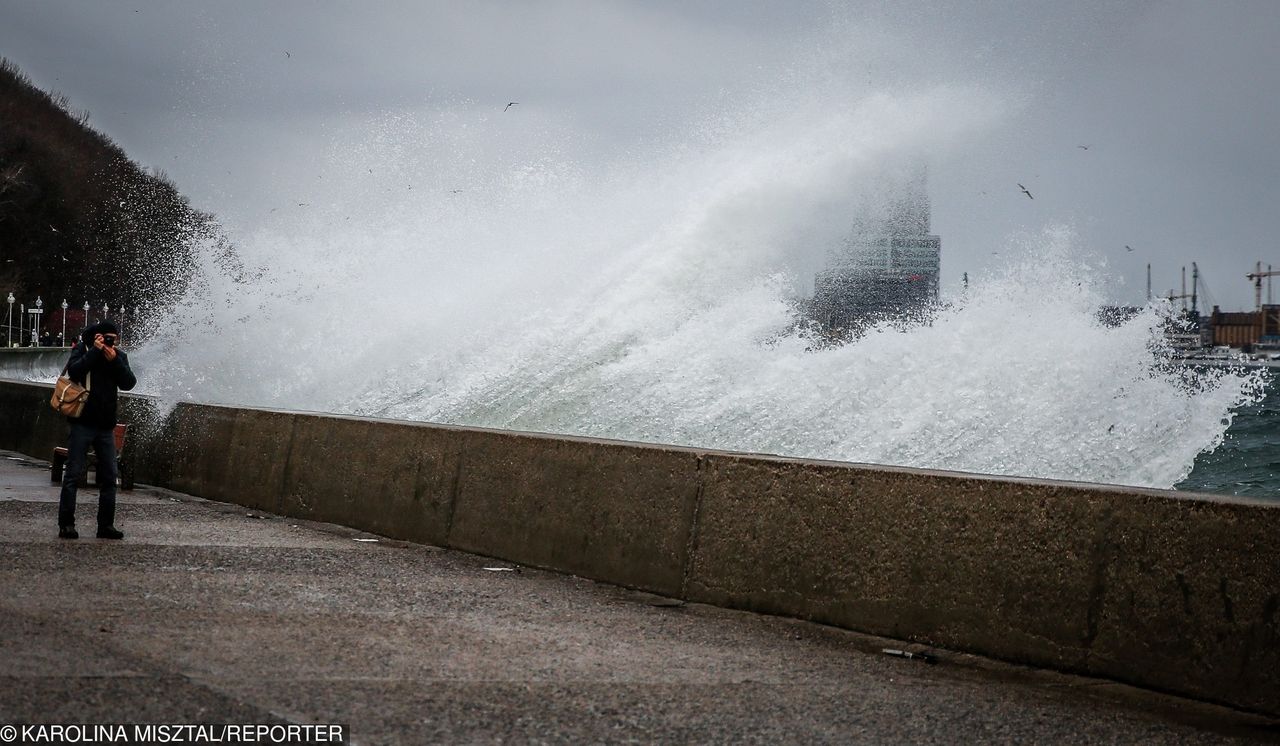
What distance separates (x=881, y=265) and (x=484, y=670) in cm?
2629

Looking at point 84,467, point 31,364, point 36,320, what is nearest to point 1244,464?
point 84,467

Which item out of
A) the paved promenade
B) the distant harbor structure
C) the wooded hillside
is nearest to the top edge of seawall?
the paved promenade

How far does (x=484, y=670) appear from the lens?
5844mm

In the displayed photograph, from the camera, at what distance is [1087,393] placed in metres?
22.3

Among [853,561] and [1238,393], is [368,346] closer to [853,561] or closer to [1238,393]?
[1238,393]

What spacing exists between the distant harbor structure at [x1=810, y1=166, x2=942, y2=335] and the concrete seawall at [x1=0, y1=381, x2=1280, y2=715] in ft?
52.6

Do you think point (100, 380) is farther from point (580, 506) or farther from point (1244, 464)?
point (1244, 464)

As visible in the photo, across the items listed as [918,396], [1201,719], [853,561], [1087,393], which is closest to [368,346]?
[918,396]

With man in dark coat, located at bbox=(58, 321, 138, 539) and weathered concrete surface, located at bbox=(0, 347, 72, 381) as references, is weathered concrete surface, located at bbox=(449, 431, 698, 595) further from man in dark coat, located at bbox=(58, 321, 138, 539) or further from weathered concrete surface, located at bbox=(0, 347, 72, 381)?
weathered concrete surface, located at bbox=(0, 347, 72, 381)

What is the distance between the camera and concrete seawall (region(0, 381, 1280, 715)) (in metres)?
5.66

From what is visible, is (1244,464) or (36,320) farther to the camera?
(36,320)

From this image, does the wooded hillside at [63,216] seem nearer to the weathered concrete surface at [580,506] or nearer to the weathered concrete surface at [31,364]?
the weathered concrete surface at [31,364]

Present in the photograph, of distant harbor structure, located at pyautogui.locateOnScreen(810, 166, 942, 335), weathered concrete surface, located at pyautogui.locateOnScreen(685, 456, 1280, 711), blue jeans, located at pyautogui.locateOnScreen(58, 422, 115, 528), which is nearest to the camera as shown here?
weathered concrete surface, located at pyautogui.locateOnScreen(685, 456, 1280, 711)

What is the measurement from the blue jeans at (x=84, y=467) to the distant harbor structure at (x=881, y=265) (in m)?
16.5
